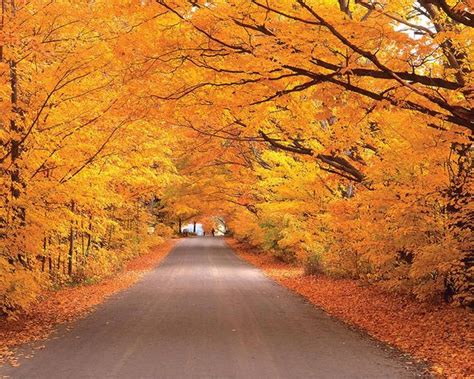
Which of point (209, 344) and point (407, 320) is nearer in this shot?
point (209, 344)

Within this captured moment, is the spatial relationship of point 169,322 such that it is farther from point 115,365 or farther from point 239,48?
point 239,48

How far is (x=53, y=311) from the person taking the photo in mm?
11648

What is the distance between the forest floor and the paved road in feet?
1.76

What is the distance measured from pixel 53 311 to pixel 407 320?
7.92m

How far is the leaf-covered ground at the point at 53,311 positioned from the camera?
8641 millimetres

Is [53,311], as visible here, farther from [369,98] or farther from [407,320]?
[369,98]

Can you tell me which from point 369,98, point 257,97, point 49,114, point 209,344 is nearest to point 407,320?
point 209,344

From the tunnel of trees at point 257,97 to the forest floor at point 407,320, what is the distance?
0.51 metres

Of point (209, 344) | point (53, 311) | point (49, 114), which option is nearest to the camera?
point (209, 344)

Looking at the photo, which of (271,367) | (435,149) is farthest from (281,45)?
(271,367)

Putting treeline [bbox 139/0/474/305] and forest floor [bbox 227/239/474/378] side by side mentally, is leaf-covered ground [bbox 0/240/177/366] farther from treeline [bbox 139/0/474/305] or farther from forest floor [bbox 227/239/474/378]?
forest floor [bbox 227/239/474/378]

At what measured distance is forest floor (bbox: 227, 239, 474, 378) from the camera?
7418mm

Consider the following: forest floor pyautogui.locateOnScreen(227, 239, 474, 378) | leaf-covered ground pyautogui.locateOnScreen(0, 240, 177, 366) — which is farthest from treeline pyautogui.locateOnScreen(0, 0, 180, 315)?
forest floor pyautogui.locateOnScreen(227, 239, 474, 378)

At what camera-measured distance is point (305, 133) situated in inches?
566
